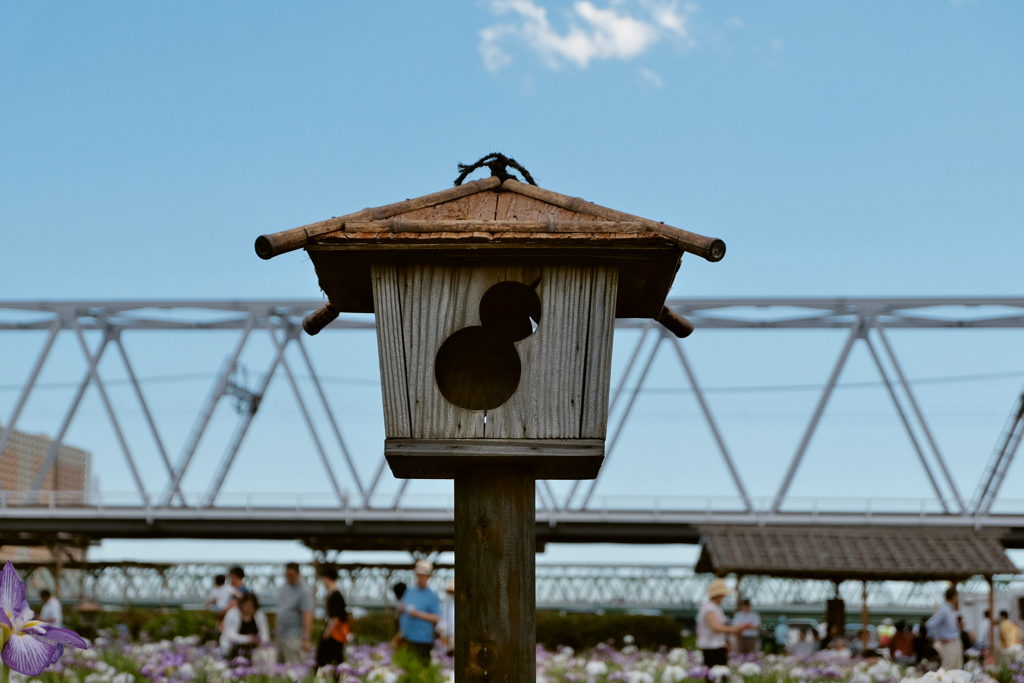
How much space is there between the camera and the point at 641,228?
170 inches

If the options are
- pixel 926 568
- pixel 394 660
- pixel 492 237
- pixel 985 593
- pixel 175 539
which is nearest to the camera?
pixel 492 237

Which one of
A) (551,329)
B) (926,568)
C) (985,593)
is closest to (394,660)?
(551,329)

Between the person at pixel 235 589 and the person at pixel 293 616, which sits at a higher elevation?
the person at pixel 235 589

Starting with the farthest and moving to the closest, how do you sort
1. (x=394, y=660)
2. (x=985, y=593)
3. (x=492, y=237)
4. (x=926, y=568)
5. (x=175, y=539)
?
(x=175, y=539), (x=985, y=593), (x=926, y=568), (x=394, y=660), (x=492, y=237)

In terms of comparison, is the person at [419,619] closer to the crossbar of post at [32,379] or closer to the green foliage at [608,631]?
the green foliage at [608,631]

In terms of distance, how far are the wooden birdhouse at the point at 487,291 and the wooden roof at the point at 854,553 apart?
771 inches

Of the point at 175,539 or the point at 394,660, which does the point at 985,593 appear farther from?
the point at 394,660

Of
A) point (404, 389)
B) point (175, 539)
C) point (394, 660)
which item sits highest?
point (175, 539)

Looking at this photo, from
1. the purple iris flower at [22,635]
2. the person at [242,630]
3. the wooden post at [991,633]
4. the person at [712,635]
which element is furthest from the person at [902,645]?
the purple iris flower at [22,635]

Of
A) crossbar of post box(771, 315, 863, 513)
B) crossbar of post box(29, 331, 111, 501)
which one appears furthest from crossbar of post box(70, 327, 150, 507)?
crossbar of post box(771, 315, 863, 513)

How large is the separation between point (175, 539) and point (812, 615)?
21.7 meters

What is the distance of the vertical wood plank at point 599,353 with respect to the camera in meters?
4.31

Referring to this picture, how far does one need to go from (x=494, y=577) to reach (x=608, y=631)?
17994 mm

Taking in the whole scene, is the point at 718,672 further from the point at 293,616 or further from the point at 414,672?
the point at 293,616
